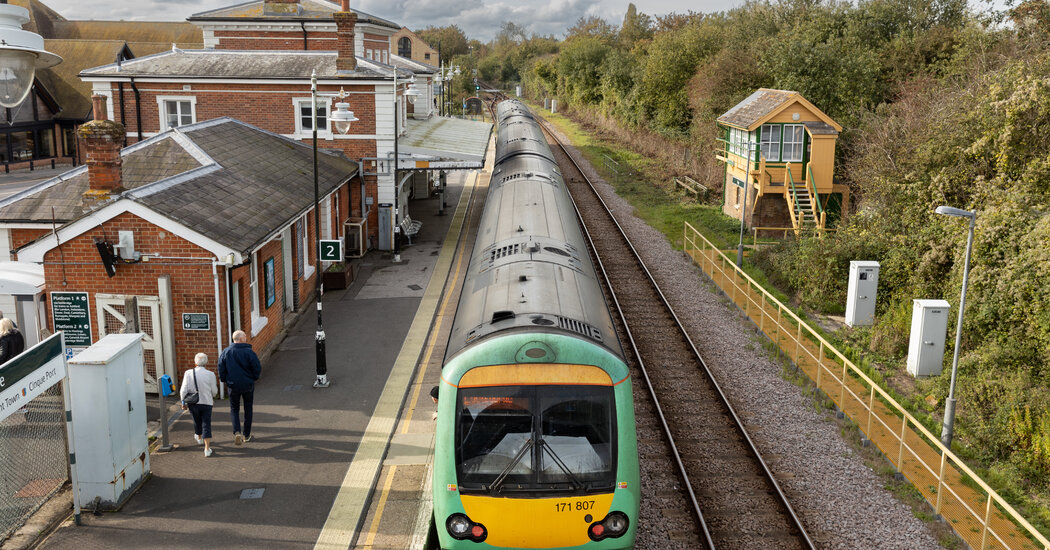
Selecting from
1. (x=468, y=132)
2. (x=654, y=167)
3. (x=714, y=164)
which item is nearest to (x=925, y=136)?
(x=714, y=164)

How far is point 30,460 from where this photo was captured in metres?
9.52

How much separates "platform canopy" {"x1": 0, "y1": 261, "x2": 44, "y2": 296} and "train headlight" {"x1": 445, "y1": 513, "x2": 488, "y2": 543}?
29.5 ft

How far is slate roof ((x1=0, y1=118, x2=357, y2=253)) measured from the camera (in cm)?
1260

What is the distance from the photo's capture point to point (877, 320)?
17.0m

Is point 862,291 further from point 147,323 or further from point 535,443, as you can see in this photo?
point 147,323

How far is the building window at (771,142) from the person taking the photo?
82.5 ft

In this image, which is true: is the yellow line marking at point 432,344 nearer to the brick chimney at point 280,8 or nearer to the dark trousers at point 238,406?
the dark trousers at point 238,406

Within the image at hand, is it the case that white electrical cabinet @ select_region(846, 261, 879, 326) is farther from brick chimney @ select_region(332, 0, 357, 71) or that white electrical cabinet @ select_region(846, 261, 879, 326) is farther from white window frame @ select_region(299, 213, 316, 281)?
brick chimney @ select_region(332, 0, 357, 71)

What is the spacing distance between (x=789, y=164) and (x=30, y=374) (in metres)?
22.3

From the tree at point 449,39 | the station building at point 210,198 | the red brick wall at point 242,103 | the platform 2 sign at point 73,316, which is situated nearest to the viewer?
the platform 2 sign at point 73,316

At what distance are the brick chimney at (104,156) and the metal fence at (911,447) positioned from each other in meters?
12.0

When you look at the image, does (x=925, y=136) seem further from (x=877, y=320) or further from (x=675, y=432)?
(x=675, y=432)

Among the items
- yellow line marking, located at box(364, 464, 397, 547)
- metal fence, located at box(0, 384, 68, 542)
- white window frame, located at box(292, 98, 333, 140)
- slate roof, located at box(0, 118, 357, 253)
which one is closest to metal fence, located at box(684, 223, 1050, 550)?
yellow line marking, located at box(364, 464, 397, 547)

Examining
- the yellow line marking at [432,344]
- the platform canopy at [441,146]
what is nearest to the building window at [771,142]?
the platform canopy at [441,146]
